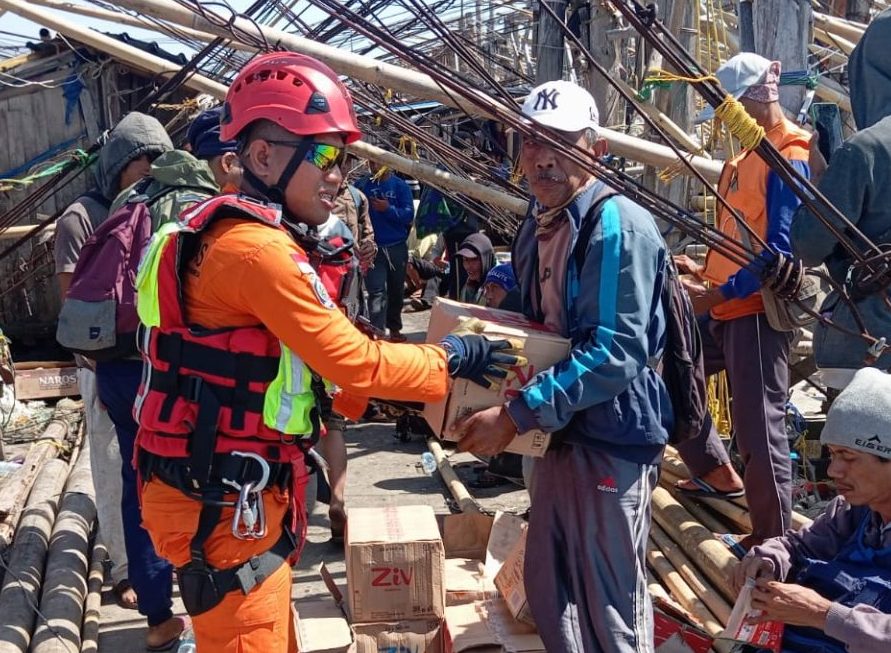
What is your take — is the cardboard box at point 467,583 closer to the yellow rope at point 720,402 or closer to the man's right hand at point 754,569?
the man's right hand at point 754,569

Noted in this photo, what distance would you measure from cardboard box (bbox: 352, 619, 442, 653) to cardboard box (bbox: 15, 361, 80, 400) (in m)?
6.12

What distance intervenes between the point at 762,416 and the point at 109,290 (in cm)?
302

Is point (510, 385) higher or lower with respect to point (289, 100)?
lower

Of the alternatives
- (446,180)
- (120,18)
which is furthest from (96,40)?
(446,180)

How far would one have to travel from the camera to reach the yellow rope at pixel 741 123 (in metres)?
3.81

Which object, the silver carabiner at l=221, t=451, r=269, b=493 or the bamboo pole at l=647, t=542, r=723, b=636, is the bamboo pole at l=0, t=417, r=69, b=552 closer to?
the silver carabiner at l=221, t=451, r=269, b=493

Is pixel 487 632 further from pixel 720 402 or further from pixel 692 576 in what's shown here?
pixel 720 402

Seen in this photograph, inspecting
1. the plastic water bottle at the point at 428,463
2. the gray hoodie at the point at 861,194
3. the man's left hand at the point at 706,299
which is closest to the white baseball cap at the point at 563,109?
the gray hoodie at the point at 861,194

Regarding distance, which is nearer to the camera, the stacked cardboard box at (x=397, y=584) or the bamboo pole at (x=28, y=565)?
the stacked cardboard box at (x=397, y=584)

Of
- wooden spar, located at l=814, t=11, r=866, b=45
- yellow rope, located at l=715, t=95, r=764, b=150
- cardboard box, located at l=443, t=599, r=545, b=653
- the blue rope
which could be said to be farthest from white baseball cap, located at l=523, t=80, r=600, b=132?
the blue rope

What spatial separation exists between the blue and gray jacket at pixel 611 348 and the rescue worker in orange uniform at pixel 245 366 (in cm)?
46

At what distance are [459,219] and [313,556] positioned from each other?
287 inches

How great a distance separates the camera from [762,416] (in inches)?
185

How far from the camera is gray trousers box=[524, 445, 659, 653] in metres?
3.32
